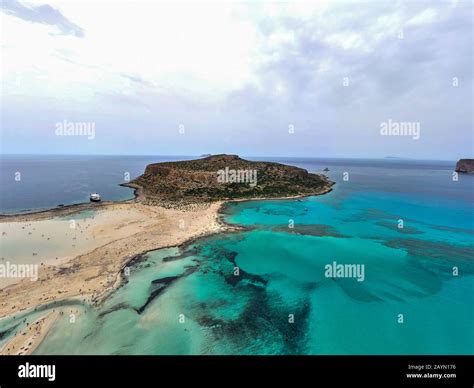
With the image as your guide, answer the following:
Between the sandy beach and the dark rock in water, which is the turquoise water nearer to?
the sandy beach

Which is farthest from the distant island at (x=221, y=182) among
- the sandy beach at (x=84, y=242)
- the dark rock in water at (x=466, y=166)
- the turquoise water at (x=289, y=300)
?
the dark rock in water at (x=466, y=166)

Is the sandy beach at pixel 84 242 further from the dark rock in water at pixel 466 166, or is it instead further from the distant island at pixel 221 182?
the dark rock in water at pixel 466 166

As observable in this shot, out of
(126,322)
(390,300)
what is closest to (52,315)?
(126,322)

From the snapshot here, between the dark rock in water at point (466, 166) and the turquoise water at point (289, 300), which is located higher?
the dark rock in water at point (466, 166)

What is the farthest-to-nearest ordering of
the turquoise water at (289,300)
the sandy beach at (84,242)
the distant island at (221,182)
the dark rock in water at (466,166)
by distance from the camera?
the dark rock in water at (466,166) → the distant island at (221,182) → the sandy beach at (84,242) → the turquoise water at (289,300)

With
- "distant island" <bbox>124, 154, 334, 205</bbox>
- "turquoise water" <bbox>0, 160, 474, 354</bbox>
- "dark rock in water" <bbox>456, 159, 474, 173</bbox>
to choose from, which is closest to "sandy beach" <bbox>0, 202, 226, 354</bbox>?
"turquoise water" <bbox>0, 160, 474, 354</bbox>
